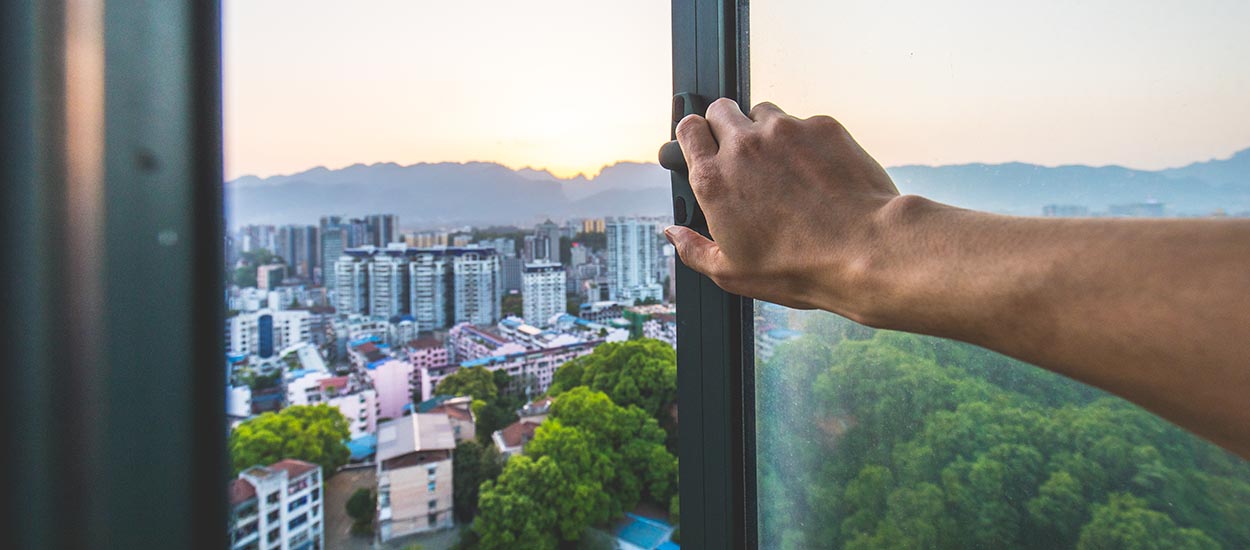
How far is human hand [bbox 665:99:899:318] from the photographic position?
0.47 metres

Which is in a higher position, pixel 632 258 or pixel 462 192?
pixel 462 192

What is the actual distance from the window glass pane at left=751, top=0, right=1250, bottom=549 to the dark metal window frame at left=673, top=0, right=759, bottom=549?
0.03m

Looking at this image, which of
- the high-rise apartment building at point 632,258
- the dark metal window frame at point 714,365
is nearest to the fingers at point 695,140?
the dark metal window frame at point 714,365

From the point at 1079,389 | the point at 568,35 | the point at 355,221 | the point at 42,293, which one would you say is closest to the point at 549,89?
the point at 568,35

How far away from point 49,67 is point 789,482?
3.05 feet

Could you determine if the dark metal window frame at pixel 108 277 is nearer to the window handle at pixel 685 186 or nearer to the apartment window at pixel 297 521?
the apartment window at pixel 297 521

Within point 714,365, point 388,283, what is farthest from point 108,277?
point 714,365

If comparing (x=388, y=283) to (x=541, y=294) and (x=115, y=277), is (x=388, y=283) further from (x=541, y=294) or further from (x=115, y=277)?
(x=115, y=277)

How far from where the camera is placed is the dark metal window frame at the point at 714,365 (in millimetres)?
748

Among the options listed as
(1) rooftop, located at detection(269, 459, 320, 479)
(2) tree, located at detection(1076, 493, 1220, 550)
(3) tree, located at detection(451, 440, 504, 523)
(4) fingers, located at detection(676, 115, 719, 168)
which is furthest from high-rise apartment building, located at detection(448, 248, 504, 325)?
(2) tree, located at detection(1076, 493, 1220, 550)

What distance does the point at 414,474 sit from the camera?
985 mm

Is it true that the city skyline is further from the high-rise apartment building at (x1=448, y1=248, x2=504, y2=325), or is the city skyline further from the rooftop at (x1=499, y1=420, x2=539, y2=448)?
the rooftop at (x1=499, y1=420, x2=539, y2=448)

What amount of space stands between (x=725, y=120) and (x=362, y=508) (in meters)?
0.83

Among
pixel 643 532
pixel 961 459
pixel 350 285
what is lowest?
pixel 643 532
